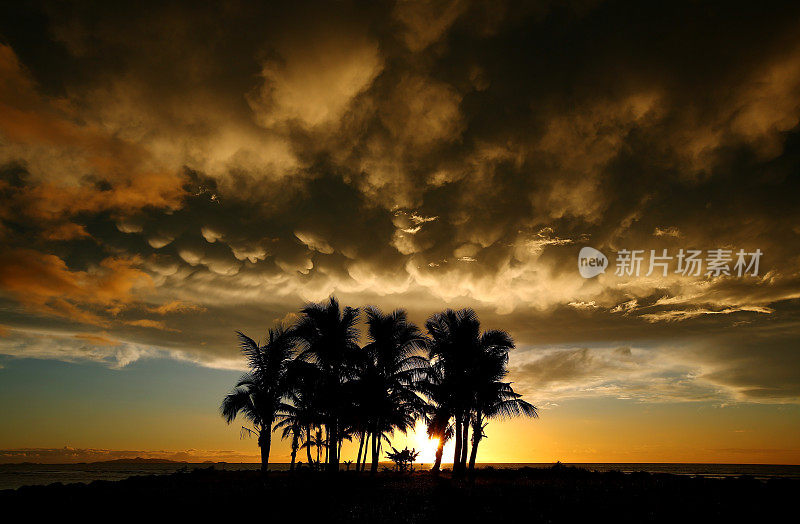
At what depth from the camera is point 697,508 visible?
15094 millimetres

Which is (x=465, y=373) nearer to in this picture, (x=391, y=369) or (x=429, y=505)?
(x=391, y=369)

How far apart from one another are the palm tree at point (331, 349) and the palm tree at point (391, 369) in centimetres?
220

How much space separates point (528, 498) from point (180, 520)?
42.2ft

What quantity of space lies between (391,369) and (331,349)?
6.00 metres

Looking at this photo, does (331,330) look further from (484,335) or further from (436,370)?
(484,335)

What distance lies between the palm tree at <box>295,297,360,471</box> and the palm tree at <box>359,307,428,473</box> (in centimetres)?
220

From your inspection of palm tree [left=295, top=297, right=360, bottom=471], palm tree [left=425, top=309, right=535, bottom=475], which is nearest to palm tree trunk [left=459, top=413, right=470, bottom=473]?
palm tree [left=425, top=309, right=535, bottom=475]

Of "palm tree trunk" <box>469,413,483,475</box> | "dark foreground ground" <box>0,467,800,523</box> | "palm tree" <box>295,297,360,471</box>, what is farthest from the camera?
"palm tree trunk" <box>469,413,483,475</box>

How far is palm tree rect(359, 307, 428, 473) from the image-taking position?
3209 centimetres

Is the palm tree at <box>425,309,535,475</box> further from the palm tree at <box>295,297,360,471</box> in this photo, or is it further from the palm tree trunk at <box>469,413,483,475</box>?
the palm tree at <box>295,297,360,471</box>

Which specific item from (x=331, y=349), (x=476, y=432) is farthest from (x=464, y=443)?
(x=331, y=349)

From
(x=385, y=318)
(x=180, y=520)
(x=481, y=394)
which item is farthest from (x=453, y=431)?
(x=180, y=520)

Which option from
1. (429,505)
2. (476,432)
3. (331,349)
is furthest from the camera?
(476,432)

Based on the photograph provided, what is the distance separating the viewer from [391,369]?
33562 mm
